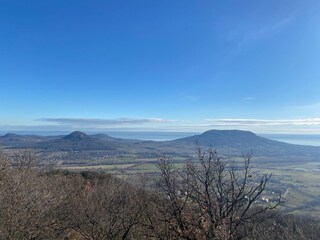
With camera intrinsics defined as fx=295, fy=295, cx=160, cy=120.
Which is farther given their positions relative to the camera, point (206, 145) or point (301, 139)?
point (301, 139)

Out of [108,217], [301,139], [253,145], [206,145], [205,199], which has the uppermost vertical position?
[205,199]

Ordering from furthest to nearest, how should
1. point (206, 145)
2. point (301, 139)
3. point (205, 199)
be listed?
point (301, 139)
point (206, 145)
point (205, 199)

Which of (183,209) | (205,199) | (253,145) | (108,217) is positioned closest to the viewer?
(205,199)

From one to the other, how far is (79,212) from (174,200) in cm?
528

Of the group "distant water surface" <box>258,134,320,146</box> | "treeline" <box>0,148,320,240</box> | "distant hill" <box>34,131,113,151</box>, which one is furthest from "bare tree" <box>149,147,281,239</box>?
"distant water surface" <box>258,134,320,146</box>

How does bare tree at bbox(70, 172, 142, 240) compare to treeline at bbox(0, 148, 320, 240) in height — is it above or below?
below

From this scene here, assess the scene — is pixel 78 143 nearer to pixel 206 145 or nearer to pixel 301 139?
pixel 206 145

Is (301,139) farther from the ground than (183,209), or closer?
farther from the ground

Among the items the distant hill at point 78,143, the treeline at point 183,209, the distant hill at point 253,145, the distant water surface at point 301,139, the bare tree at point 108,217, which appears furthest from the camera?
the distant water surface at point 301,139

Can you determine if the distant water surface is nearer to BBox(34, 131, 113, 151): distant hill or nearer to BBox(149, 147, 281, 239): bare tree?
BBox(34, 131, 113, 151): distant hill

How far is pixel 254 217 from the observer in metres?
8.88

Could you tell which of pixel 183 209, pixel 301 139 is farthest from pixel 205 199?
pixel 301 139

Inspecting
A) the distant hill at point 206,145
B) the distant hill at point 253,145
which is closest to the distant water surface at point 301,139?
the distant hill at point 206,145

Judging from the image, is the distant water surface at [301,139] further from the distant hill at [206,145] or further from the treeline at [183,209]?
the treeline at [183,209]
